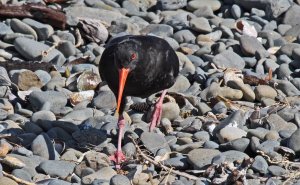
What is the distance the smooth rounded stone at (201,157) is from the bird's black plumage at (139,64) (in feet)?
2.05

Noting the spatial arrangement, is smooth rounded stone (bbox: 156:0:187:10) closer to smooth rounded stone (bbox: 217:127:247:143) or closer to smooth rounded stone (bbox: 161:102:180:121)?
smooth rounded stone (bbox: 161:102:180:121)

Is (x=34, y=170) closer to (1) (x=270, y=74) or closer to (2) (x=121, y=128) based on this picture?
(2) (x=121, y=128)

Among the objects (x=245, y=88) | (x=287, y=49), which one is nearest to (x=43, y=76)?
(x=245, y=88)

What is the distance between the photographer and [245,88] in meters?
6.83

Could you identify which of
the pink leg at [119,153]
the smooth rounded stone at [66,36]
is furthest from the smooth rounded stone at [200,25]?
the pink leg at [119,153]

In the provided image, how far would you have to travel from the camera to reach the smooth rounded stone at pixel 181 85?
6.97 m

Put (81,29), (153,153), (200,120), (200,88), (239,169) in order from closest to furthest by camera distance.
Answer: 1. (239,169)
2. (153,153)
3. (200,120)
4. (200,88)
5. (81,29)

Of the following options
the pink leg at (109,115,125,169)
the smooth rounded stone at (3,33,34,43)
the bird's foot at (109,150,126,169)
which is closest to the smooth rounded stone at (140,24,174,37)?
the smooth rounded stone at (3,33,34,43)

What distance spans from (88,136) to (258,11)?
3.38 m

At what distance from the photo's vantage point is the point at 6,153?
5527 mm

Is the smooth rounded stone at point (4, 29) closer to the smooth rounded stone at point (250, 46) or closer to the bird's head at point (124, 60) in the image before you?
the smooth rounded stone at point (250, 46)

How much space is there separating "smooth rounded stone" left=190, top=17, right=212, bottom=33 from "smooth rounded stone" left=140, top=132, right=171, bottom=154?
2.42 metres

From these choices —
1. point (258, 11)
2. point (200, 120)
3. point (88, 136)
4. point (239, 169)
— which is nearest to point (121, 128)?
point (88, 136)

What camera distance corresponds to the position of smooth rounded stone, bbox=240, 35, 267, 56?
774 centimetres
